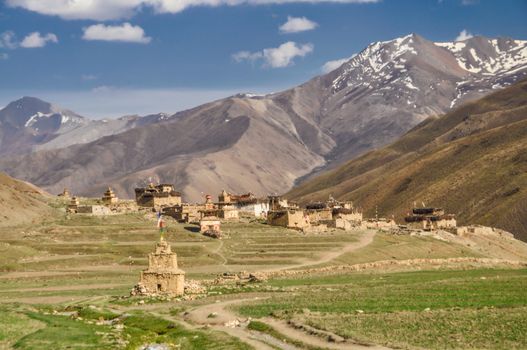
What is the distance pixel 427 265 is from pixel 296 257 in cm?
1807

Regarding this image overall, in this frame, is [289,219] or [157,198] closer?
[289,219]

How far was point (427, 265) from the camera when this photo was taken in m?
119

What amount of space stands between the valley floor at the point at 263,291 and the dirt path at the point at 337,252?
0.30 meters

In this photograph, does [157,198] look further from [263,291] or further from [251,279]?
[263,291]

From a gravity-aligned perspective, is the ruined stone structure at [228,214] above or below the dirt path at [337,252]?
above

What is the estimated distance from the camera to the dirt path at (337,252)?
105188mm

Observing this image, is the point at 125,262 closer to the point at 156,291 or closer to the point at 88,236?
the point at 88,236

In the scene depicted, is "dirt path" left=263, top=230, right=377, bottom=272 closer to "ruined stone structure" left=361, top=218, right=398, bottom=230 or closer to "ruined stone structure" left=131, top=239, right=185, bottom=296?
"ruined stone structure" left=361, top=218, right=398, bottom=230

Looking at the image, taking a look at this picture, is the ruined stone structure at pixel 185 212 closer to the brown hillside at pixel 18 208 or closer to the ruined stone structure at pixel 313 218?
the ruined stone structure at pixel 313 218

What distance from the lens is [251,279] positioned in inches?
3637

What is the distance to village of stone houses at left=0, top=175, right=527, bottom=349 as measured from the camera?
5284 cm

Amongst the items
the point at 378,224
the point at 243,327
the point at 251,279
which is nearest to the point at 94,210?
the point at 378,224

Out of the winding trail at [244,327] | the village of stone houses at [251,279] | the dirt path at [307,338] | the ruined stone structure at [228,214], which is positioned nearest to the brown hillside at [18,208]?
the village of stone houses at [251,279]

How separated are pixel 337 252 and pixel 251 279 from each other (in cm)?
2801
